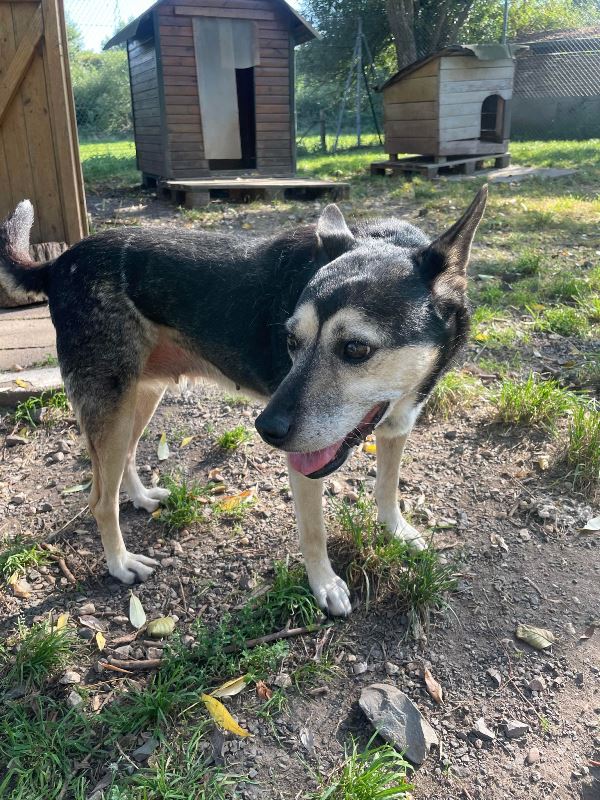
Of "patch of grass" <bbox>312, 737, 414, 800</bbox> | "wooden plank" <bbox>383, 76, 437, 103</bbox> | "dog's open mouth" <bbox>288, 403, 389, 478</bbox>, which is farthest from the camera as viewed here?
"wooden plank" <bbox>383, 76, 437, 103</bbox>

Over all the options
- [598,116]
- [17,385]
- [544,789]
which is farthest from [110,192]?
[598,116]

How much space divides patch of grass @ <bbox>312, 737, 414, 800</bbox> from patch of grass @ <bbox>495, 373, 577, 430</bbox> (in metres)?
2.09

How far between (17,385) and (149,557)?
174 centimetres

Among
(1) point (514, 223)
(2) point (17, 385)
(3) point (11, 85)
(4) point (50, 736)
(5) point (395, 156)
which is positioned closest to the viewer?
(4) point (50, 736)

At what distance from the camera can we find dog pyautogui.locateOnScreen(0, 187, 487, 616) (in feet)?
6.77

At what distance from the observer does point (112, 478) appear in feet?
8.66

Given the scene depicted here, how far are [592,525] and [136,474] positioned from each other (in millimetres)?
2234

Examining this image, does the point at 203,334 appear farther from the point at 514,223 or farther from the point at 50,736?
the point at 514,223

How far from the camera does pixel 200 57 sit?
405 inches

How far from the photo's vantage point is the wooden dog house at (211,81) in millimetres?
10109

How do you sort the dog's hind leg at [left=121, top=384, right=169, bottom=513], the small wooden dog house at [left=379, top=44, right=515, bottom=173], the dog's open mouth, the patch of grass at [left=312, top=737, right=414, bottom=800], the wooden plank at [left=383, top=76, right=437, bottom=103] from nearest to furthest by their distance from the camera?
the patch of grass at [left=312, top=737, right=414, bottom=800]
the dog's open mouth
the dog's hind leg at [left=121, top=384, right=169, bottom=513]
the small wooden dog house at [left=379, top=44, right=515, bottom=173]
the wooden plank at [left=383, top=76, right=437, bottom=103]

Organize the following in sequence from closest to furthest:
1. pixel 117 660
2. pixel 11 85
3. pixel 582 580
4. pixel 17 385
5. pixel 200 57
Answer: pixel 117 660
pixel 582 580
pixel 17 385
pixel 11 85
pixel 200 57

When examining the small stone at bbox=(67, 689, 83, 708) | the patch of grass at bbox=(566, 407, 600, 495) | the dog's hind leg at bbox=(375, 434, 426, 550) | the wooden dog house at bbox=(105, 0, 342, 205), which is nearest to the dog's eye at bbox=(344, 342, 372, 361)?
the dog's hind leg at bbox=(375, 434, 426, 550)

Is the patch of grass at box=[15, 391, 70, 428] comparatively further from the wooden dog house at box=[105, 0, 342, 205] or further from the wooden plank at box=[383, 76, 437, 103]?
the wooden plank at box=[383, 76, 437, 103]
